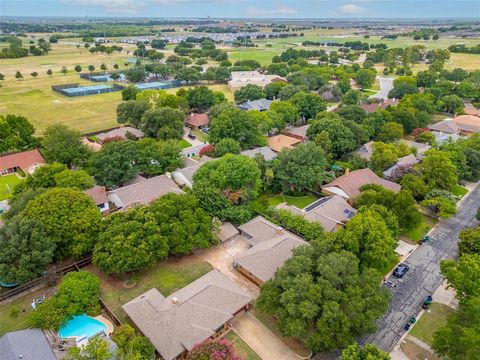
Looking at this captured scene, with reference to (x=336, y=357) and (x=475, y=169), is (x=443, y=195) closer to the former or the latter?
(x=475, y=169)

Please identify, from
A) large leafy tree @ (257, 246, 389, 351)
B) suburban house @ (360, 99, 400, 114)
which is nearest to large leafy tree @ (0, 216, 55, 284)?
large leafy tree @ (257, 246, 389, 351)

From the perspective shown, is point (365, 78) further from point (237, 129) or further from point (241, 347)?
point (241, 347)

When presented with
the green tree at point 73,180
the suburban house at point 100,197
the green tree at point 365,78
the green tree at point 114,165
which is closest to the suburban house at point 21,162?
the green tree at point 114,165

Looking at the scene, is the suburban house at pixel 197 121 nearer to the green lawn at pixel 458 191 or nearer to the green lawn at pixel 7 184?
the green lawn at pixel 7 184

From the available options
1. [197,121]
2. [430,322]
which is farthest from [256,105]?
[430,322]

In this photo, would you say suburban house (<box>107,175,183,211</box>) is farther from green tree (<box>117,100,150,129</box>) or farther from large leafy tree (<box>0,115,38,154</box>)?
green tree (<box>117,100,150,129</box>)
